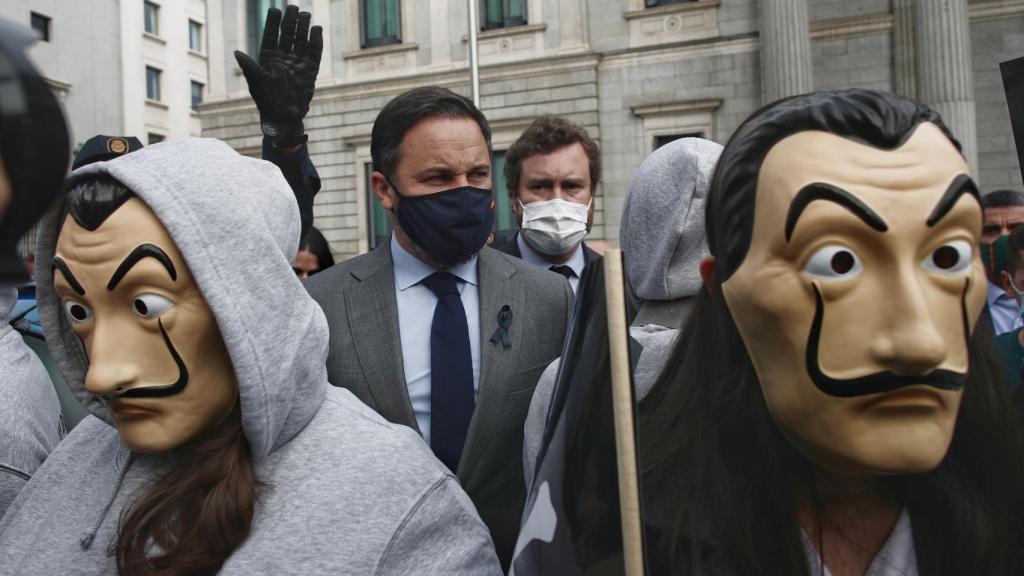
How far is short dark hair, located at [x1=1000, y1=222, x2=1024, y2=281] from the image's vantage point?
3281 mm

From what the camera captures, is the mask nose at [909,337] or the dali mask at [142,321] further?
the dali mask at [142,321]

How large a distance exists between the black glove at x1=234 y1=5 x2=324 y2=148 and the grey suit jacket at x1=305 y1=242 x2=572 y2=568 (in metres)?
0.73

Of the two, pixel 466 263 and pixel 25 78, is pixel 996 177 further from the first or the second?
pixel 25 78

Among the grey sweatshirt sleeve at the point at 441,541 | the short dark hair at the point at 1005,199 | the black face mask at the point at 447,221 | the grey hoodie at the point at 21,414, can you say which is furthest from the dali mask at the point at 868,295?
the short dark hair at the point at 1005,199

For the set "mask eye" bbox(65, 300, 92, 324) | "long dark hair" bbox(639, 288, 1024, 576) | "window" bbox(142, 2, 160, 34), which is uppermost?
"window" bbox(142, 2, 160, 34)

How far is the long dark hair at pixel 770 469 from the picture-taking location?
1.23m

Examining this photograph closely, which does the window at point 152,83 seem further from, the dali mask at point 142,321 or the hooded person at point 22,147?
the hooded person at point 22,147

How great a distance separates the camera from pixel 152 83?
30719mm

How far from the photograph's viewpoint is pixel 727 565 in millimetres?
1238

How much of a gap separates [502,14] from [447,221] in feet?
48.1

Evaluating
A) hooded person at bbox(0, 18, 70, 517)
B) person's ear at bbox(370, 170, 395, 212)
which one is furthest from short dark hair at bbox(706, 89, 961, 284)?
person's ear at bbox(370, 170, 395, 212)

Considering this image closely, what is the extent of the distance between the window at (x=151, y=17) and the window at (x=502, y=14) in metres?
18.9

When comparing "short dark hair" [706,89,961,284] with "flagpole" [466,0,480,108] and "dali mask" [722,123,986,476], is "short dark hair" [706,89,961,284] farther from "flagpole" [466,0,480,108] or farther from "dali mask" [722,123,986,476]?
"flagpole" [466,0,480,108]

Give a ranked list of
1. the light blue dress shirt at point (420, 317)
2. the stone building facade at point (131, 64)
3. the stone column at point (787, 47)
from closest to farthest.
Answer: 1. the light blue dress shirt at point (420, 317)
2. the stone column at point (787, 47)
3. the stone building facade at point (131, 64)
